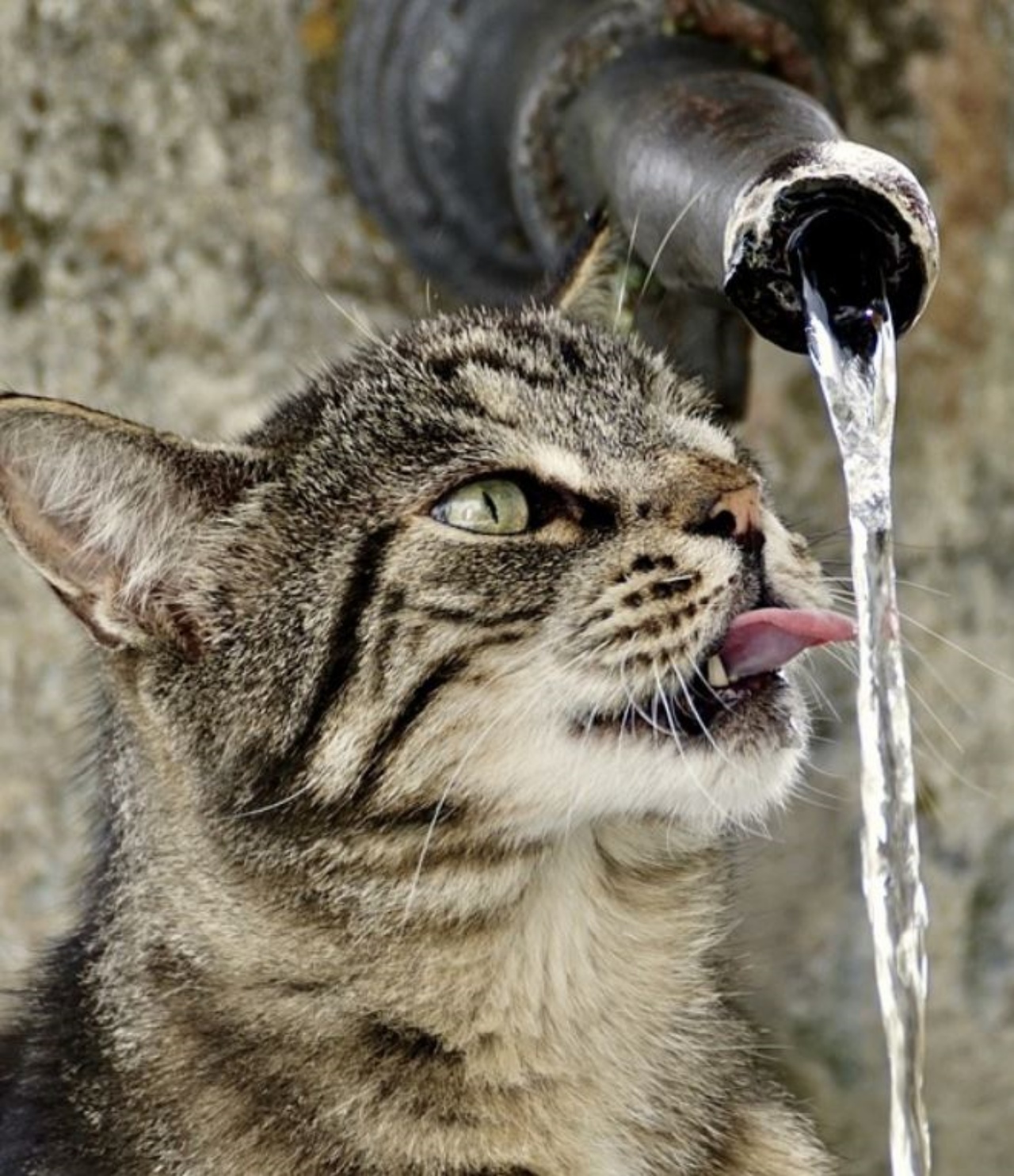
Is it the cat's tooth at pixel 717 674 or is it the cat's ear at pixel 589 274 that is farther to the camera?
the cat's ear at pixel 589 274

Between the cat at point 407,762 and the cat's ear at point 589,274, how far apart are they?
10.4 inches

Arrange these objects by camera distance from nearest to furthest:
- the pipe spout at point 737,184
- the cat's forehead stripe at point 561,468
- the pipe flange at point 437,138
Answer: the pipe spout at point 737,184 < the cat's forehead stripe at point 561,468 < the pipe flange at point 437,138

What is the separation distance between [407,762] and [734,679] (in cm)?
32

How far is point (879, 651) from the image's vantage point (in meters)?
1.98

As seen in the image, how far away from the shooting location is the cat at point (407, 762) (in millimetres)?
1924

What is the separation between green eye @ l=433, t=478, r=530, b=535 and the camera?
6.59 ft

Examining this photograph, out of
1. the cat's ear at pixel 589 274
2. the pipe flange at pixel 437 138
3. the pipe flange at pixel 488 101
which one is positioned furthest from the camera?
the pipe flange at pixel 437 138

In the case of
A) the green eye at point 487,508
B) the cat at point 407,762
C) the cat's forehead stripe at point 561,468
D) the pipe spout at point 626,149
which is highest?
the pipe spout at point 626,149

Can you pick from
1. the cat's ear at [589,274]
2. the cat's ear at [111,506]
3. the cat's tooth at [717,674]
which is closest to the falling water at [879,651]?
the cat's tooth at [717,674]

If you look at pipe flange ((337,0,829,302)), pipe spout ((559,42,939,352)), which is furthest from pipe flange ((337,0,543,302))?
pipe spout ((559,42,939,352))

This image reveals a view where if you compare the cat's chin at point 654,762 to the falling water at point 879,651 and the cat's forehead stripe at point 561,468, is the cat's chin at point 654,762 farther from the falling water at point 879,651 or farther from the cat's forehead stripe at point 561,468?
the cat's forehead stripe at point 561,468

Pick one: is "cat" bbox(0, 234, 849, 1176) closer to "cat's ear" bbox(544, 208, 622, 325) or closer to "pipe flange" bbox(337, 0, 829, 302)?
"cat's ear" bbox(544, 208, 622, 325)

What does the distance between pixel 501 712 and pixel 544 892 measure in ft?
0.69

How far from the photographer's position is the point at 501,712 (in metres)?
1.91
